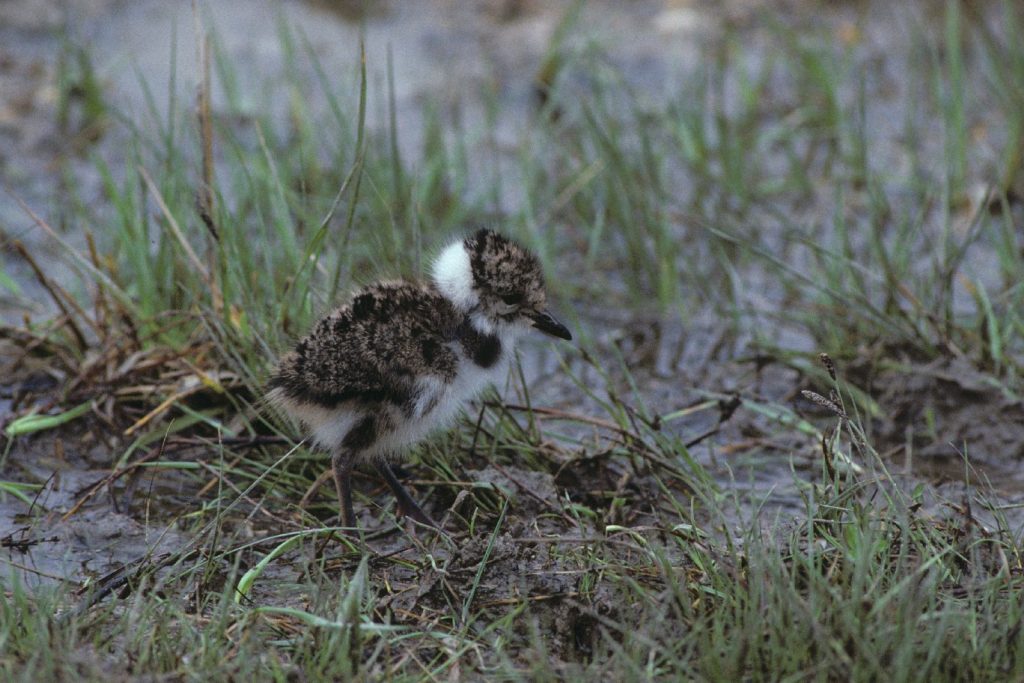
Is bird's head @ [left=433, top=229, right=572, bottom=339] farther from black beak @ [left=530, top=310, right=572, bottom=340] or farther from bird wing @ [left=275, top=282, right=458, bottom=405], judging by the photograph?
bird wing @ [left=275, top=282, right=458, bottom=405]

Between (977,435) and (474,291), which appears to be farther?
(977,435)

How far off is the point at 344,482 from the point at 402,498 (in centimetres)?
21

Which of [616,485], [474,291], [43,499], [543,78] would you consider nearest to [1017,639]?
[616,485]

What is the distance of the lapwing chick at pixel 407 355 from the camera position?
3.47 metres

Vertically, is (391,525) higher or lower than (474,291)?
lower

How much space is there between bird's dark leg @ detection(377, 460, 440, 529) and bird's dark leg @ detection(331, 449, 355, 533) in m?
0.13

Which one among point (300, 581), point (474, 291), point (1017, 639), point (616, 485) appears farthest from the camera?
point (616, 485)

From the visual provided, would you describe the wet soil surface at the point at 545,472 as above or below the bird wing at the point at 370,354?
below

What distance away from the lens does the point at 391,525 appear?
12.4 feet

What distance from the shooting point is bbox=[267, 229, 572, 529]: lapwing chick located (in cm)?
347

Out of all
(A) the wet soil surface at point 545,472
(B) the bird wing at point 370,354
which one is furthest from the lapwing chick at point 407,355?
(A) the wet soil surface at point 545,472

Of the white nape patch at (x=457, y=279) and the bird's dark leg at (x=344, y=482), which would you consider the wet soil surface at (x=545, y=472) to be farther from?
the white nape patch at (x=457, y=279)

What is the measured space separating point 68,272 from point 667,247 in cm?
244

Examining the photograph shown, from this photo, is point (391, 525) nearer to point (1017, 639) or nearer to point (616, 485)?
point (616, 485)
